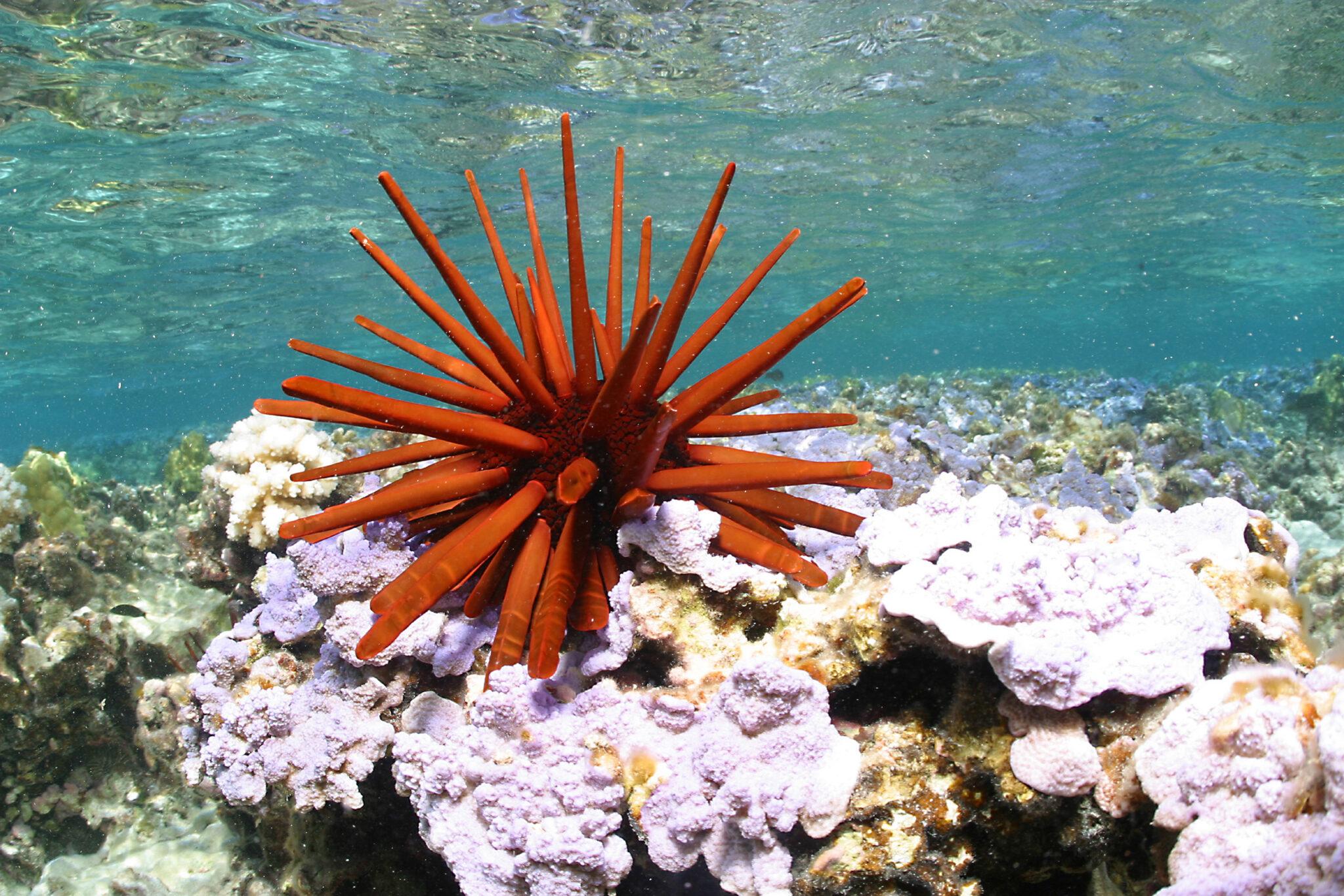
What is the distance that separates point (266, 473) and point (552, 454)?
2458 mm

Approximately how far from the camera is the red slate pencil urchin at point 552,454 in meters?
1.98

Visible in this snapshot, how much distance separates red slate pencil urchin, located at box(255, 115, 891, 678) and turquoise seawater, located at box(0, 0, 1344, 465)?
11.5 meters

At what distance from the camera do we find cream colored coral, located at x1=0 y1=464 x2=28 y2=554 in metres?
5.25

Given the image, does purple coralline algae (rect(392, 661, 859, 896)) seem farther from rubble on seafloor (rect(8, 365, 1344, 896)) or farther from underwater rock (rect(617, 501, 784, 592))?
underwater rock (rect(617, 501, 784, 592))

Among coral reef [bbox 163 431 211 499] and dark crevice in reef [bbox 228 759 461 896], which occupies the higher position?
dark crevice in reef [bbox 228 759 461 896]

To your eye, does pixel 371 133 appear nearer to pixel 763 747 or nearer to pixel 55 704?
pixel 55 704

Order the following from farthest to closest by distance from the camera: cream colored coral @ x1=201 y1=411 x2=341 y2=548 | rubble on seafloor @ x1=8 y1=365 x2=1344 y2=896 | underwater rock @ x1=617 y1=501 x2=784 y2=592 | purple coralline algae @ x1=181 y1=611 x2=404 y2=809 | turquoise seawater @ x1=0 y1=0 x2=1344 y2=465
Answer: turquoise seawater @ x1=0 y1=0 x2=1344 y2=465, cream colored coral @ x1=201 y1=411 x2=341 y2=548, purple coralline algae @ x1=181 y1=611 x2=404 y2=809, underwater rock @ x1=617 y1=501 x2=784 y2=592, rubble on seafloor @ x1=8 y1=365 x2=1344 y2=896

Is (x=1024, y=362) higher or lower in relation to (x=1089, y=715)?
lower

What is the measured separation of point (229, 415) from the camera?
90750 millimetres

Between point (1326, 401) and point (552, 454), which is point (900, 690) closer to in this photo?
point (552, 454)

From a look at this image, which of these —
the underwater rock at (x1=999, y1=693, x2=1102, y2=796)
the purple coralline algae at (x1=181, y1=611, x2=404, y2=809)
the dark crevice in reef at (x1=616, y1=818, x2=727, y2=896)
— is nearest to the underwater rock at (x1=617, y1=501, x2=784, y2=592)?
the dark crevice in reef at (x1=616, y1=818, x2=727, y2=896)

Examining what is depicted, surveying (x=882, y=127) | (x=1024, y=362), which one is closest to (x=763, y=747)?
(x=882, y=127)

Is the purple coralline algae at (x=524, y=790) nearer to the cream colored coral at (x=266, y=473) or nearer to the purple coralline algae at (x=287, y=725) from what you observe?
the purple coralline algae at (x=287, y=725)

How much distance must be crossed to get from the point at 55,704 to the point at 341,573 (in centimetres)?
323
